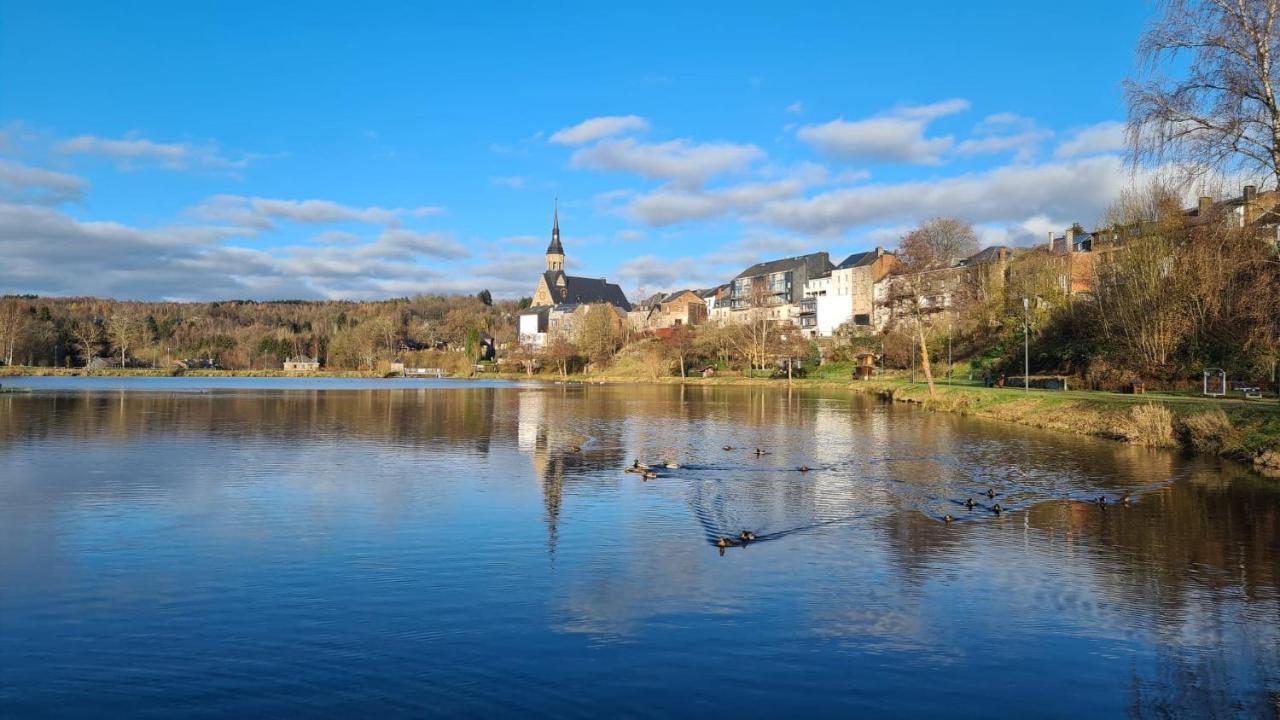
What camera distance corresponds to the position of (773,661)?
9664 millimetres

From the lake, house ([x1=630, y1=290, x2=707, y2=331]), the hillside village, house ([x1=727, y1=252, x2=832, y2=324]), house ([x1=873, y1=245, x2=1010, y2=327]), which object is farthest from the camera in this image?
house ([x1=630, y1=290, x2=707, y2=331])

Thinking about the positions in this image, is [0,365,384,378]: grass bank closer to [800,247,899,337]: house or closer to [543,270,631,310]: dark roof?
[543,270,631,310]: dark roof

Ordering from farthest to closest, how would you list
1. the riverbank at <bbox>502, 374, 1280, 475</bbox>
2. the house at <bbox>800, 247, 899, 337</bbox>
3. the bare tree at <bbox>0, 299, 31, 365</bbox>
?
the bare tree at <bbox>0, 299, 31, 365</bbox> < the house at <bbox>800, 247, 899, 337</bbox> < the riverbank at <bbox>502, 374, 1280, 475</bbox>

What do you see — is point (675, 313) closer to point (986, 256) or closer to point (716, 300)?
point (716, 300)

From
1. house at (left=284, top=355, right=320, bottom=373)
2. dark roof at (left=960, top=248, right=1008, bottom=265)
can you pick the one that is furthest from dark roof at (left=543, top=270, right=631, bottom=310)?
dark roof at (left=960, top=248, right=1008, bottom=265)

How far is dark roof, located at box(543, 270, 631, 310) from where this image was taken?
586ft

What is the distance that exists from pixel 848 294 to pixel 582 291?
76636 millimetres

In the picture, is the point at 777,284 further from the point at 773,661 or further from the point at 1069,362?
the point at 773,661

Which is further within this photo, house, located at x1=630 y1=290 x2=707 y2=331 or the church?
the church

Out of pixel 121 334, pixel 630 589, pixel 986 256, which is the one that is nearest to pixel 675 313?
pixel 986 256

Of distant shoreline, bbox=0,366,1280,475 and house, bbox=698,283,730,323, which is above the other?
house, bbox=698,283,730,323

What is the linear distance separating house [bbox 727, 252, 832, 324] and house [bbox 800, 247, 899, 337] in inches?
117

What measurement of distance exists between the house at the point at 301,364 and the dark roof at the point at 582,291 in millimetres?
51992

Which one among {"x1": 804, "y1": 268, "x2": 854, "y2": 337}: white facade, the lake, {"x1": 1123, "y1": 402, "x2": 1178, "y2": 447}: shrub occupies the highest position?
{"x1": 804, "y1": 268, "x2": 854, "y2": 337}: white facade
